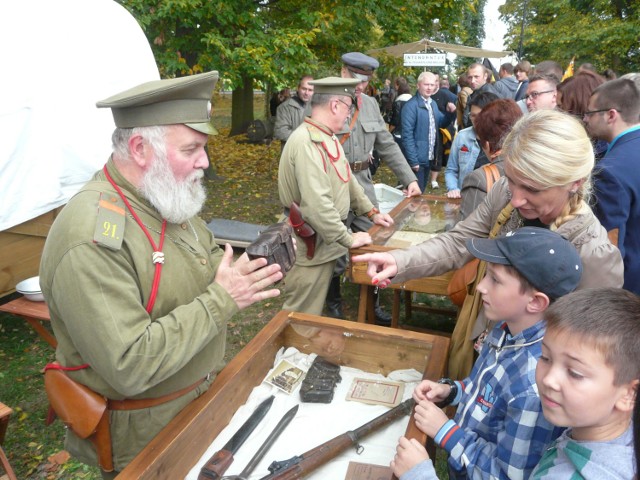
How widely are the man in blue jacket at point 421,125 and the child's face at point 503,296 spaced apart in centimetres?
608

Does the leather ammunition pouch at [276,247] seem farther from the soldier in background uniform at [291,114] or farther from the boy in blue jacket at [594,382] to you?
the soldier in background uniform at [291,114]

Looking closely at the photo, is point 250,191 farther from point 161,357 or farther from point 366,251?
point 161,357

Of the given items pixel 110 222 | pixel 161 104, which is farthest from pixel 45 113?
pixel 110 222

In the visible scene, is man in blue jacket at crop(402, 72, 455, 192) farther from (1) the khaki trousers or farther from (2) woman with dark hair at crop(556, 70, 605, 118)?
(1) the khaki trousers

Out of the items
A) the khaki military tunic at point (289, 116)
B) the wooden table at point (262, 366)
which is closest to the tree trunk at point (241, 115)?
the khaki military tunic at point (289, 116)

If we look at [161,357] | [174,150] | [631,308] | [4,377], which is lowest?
[4,377]

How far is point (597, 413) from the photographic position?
1.17 m

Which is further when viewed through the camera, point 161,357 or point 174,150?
point 174,150

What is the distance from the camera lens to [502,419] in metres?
1.64

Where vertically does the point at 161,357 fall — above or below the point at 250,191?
above

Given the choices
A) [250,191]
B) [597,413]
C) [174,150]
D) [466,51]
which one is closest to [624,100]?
[597,413]

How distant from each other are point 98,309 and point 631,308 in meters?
1.49

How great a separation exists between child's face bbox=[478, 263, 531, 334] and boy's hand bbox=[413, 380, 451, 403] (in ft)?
1.25

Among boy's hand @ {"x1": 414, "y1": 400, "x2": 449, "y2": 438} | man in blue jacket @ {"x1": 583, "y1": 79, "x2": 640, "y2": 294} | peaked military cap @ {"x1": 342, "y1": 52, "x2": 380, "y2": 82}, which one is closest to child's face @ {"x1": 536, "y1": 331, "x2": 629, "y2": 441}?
boy's hand @ {"x1": 414, "y1": 400, "x2": 449, "y2": 438}
